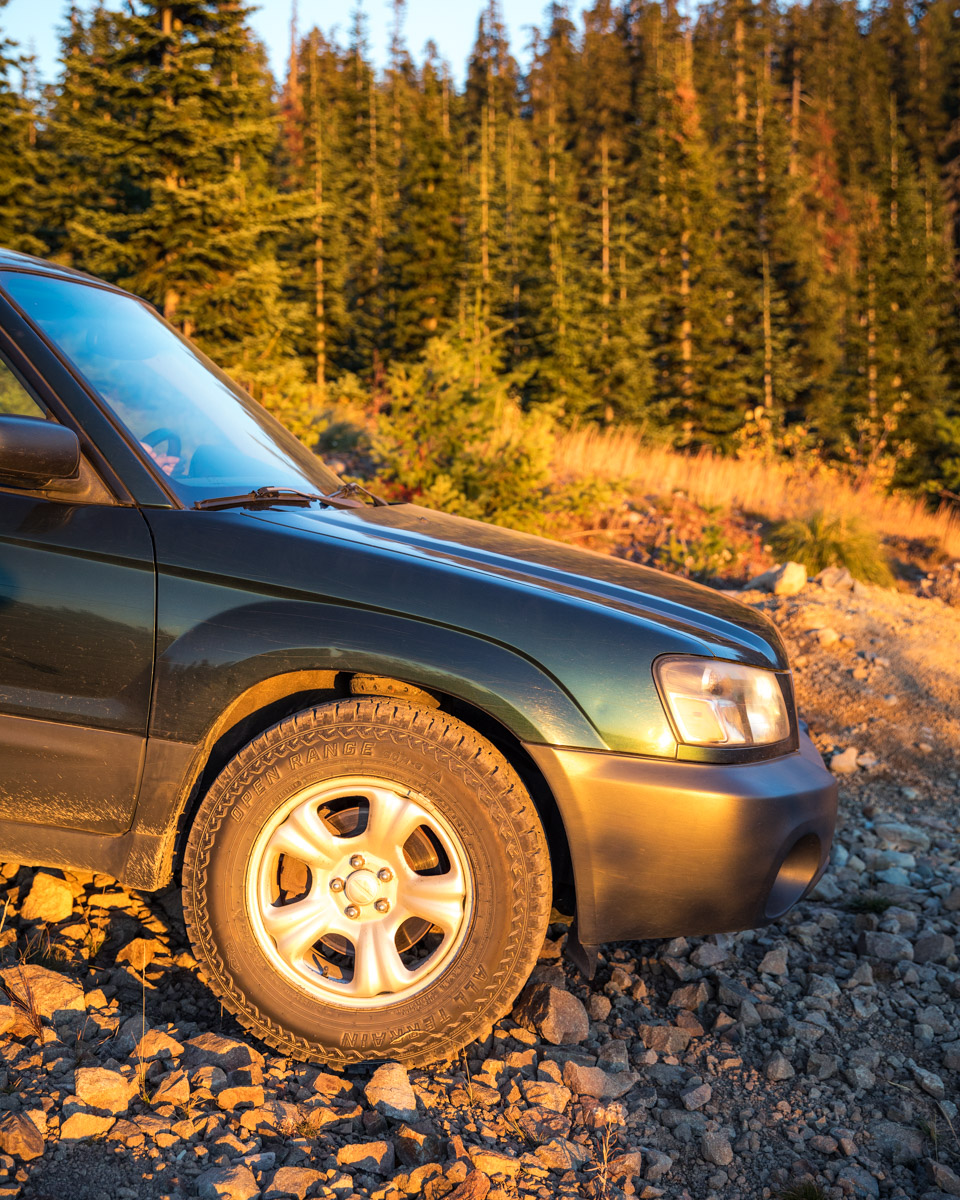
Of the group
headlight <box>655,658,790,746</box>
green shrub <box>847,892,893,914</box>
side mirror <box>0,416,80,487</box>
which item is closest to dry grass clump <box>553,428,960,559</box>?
green shrub <box>847,892,893,914</box>

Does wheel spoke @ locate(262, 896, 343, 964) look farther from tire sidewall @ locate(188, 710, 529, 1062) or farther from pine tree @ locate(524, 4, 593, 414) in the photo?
pine tree @ locate(524, 4, 593, 414)

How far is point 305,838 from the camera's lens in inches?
89.3

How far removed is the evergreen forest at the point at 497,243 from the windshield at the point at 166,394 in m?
4.69

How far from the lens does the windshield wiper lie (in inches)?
97.3

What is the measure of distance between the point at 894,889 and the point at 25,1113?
3.30m

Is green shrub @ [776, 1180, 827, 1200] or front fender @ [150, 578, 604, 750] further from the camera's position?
front fender @ [150, 578, 604, 750]

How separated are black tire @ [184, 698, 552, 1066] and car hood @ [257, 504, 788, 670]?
1.57 ft

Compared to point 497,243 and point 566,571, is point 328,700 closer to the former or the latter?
point 566,571

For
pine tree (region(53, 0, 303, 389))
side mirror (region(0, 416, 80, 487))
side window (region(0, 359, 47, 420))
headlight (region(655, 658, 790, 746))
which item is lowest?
headlight (region(655, 658, 790, 746))

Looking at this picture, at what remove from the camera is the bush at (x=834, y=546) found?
8859 mm

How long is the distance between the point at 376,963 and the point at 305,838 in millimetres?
362

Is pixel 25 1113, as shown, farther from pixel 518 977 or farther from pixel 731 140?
pixel 731 140

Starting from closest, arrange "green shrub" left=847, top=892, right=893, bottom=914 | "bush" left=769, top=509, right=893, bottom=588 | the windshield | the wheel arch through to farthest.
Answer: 1. the wheel arch
2. the windshield
3. "green shrub" left=847, top=892, right=893, bottom=914
4. "bush" left=769, top=509, right=893, bottom=588

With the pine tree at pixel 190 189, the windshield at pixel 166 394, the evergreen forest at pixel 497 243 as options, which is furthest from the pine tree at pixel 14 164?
the windshield at pixel 166 394
